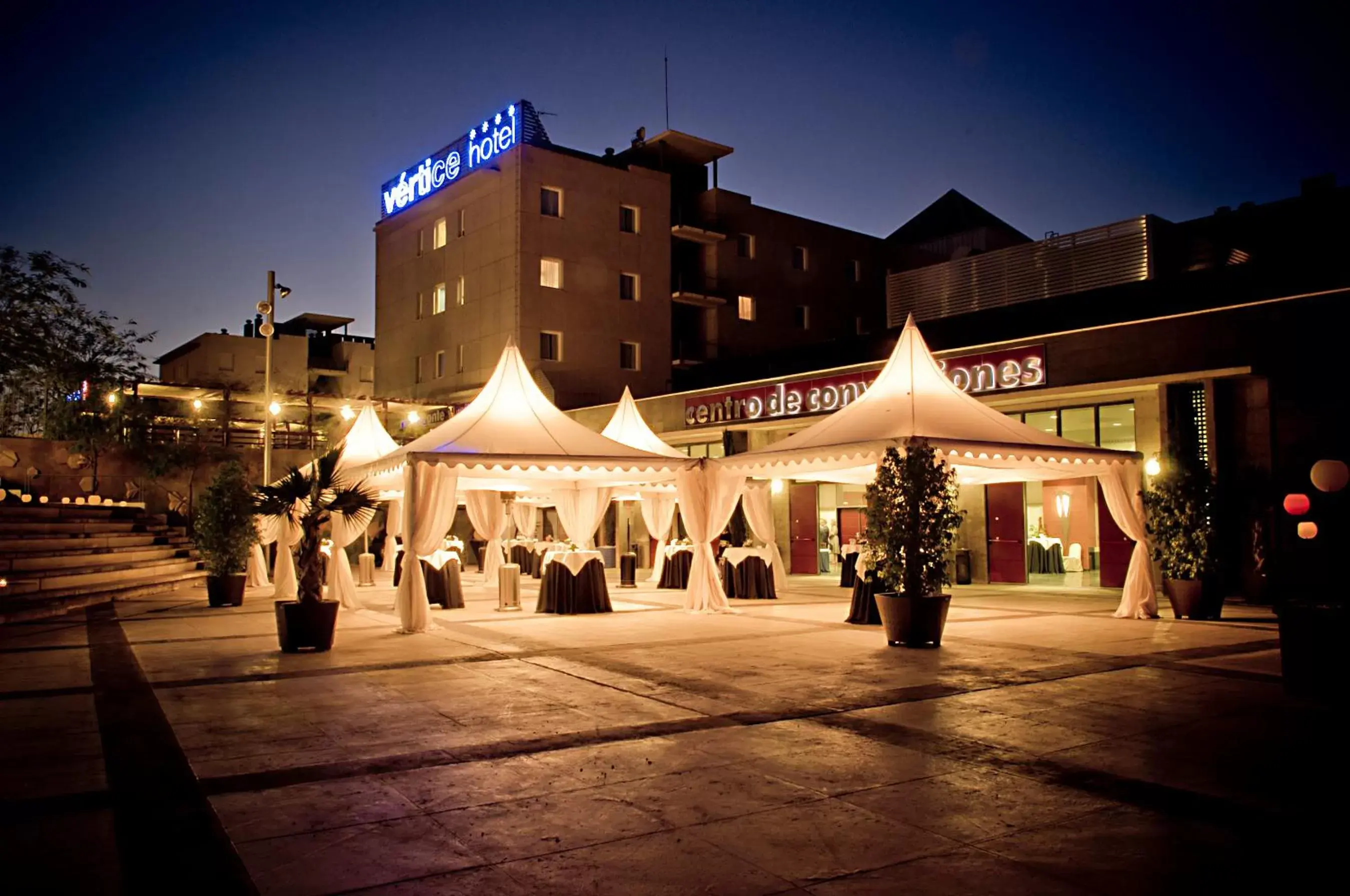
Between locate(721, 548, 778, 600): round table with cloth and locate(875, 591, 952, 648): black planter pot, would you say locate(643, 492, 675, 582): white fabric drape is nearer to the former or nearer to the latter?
locate(721, 548, 778, 600): round table with cloth

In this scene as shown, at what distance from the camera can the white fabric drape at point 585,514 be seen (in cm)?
1609

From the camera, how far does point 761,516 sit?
56.5ft

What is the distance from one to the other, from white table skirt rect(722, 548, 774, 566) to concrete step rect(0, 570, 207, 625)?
1036 cm

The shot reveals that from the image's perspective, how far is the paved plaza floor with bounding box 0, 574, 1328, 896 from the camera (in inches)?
146

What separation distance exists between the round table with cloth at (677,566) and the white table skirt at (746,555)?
2178mm

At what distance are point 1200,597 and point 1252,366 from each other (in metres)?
4.15

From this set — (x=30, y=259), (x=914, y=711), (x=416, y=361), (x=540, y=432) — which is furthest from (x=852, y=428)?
(x=416, y=361)

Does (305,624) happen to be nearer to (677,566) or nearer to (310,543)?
(310,543)

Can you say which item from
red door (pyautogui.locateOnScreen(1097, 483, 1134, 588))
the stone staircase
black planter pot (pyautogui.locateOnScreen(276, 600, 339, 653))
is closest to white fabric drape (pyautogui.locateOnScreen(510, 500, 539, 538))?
the stone staircase

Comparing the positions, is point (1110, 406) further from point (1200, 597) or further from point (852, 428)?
point (852, 428)

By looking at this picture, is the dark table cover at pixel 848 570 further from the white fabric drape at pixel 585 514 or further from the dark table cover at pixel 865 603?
the white fabric drape at pixel 585 514

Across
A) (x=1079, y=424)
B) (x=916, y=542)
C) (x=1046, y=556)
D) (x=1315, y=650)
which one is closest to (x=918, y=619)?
(x=916, y=542)

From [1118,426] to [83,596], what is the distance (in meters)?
17.6

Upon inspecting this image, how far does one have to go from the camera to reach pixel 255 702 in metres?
7.27
